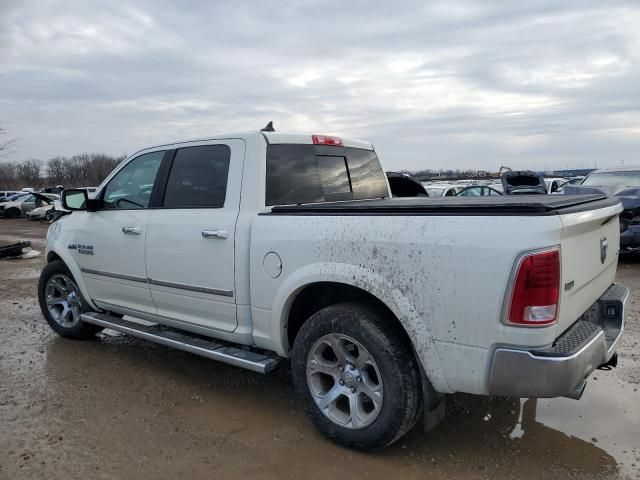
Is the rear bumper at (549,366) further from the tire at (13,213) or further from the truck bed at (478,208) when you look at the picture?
the tire at (13,213)

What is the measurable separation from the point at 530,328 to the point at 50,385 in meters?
3.81

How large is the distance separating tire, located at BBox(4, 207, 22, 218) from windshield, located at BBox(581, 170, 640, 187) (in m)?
30.1

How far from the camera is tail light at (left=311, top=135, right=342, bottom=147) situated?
14.3ft

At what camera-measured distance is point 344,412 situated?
337 cm

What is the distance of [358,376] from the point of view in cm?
324

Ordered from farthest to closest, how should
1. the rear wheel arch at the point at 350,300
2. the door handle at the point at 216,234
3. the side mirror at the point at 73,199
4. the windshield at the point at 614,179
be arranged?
the windshield at the point at 614,179 < the side mirror at the point at 73,199 < the door handle at the point at 216,234 < the rear wheel arch at the point at 350,300

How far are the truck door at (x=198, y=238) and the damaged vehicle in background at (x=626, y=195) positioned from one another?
695cm

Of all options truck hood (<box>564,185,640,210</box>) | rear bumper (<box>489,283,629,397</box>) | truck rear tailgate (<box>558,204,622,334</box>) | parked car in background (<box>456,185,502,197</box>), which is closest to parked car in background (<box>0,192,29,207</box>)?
parked car in background (<box>456,185,502,197</box>)

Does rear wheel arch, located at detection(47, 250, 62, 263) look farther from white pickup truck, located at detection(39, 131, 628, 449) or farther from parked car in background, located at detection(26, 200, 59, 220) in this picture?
parked car in background, located at detection(26, 200, 59, 220)

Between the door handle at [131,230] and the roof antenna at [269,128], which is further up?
the roof antenna at [269,128]

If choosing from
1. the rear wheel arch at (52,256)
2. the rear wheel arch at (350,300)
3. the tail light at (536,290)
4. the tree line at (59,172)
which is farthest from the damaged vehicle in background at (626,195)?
the tree line at (59,172)

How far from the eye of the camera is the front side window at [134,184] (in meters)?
4.60

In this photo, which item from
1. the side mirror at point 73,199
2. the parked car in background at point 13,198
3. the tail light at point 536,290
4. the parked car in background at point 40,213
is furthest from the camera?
the parked car in background at point 13,198

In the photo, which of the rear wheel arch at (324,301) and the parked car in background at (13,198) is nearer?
the rear wheel arch at (324,301)
